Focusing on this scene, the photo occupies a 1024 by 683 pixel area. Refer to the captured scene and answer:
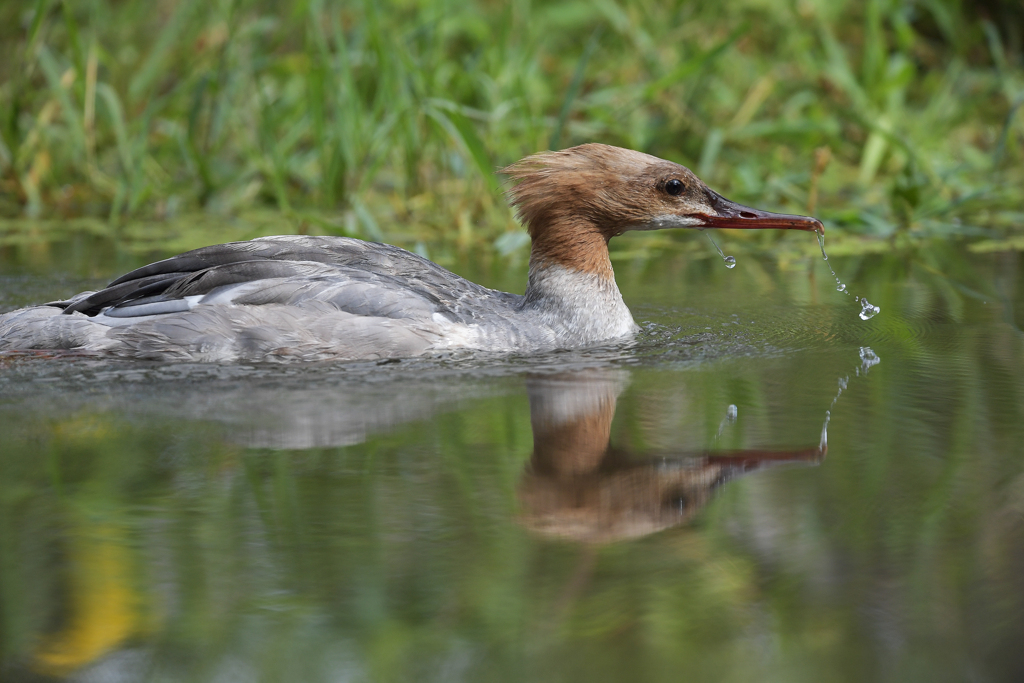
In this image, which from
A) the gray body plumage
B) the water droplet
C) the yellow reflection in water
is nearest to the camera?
the yellow reflection in water

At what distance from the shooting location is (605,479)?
11.4 feet

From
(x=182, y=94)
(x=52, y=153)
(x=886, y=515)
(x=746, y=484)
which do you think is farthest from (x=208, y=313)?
(x=52, y=153)

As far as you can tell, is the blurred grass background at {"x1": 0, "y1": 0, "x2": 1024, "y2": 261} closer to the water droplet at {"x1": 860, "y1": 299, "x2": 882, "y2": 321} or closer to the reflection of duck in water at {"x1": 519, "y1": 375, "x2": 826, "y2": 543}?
the water droplet at {"x1": 860, "y1": 299, "x2": 882, "y2": 321}

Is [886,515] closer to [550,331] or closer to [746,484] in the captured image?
[746,484]

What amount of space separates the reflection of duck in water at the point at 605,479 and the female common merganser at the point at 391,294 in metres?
1.05

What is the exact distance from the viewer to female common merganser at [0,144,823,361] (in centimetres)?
496

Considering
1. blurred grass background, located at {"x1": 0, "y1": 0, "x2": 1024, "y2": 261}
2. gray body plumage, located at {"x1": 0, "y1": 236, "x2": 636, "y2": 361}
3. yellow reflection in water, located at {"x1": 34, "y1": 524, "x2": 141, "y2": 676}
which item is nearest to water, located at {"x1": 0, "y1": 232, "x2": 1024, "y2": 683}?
yellow reflection in water, located at {"x1": 34, "y1": 524, "x2": 141, "y2": 676}

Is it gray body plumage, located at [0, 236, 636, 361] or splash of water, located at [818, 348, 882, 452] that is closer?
splash of water, located at [818, 348, 882, 452]

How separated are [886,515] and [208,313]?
285 centimetres

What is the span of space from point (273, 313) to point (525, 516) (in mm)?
2122

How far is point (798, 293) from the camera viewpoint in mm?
6320

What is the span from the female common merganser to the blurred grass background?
1369 mm

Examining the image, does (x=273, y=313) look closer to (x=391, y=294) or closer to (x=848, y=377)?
(x=391, y=294)

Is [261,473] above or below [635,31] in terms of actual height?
below
